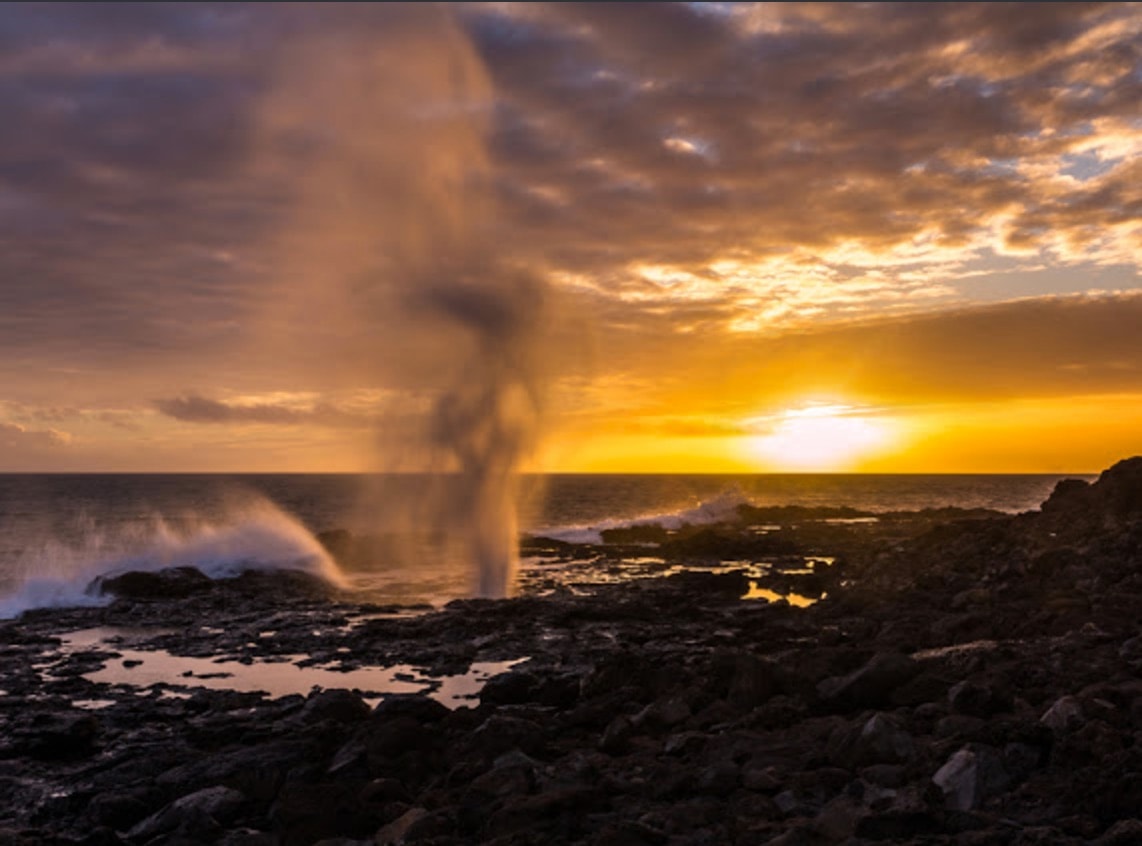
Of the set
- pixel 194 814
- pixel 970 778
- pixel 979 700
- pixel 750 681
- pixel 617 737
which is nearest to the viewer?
pixel 970 778

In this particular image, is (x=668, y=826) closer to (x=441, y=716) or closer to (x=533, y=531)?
(x=441, y=716)

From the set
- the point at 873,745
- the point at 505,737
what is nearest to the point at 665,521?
the point at 505,737

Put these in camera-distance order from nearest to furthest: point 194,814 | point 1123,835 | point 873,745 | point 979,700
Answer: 1. point 1123,835
2. point 873,745
3. point 194,814
4. point 979,700

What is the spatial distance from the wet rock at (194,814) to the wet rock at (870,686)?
8.67 meters

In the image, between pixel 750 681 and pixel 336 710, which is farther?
pixel 336 710

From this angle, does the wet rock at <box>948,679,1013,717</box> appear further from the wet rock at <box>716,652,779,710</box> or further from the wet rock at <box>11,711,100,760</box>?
the wet rock at <box>11,711,100,760</box>

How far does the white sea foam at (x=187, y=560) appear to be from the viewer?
3656 cm

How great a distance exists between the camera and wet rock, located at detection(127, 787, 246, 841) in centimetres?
1096

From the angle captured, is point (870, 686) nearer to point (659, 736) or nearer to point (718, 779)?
point (659, 736)

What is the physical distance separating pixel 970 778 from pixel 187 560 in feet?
139

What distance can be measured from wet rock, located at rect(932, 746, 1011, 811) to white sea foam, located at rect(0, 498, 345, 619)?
3369 cm

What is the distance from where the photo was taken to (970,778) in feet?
31.4

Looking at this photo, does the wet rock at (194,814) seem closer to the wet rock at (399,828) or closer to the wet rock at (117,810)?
the wet rock at (117,810)

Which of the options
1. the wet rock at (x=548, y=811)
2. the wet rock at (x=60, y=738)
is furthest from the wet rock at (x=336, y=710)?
the wet rock at (x=548, y=811)
